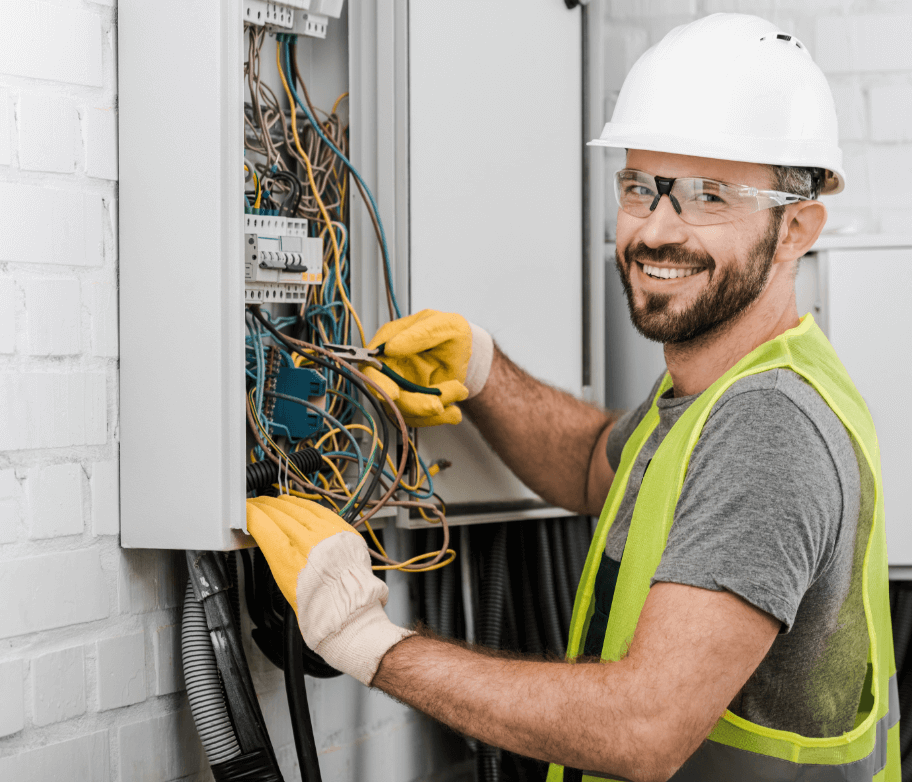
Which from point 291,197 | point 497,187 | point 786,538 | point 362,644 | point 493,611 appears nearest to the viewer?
point 786,538

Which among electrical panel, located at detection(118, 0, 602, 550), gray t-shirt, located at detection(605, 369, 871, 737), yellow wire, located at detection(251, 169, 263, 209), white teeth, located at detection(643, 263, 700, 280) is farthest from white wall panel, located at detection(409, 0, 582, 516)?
gray t-shirt, located at detection(605, 369, 871, 737)

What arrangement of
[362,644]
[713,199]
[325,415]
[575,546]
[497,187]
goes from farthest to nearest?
[575,546] < [497,187] < [325,415] < [713,199] < [362,644]

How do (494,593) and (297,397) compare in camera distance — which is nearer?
(297,397)

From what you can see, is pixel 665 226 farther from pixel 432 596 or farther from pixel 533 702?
pixel 432 596

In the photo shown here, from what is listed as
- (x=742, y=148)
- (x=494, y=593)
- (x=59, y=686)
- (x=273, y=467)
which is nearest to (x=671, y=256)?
(x=742, y=148)

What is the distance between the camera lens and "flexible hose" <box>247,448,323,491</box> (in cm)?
125

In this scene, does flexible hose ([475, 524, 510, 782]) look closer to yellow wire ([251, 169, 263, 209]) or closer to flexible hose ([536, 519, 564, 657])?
flexible hose ([536, 519, 564, 657])

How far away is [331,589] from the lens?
114 centimetres

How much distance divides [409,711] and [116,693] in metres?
0.66

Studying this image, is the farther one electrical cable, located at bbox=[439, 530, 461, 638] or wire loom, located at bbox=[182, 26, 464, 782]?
electrical cable, located at bbox=[439, 530, 461, 638]

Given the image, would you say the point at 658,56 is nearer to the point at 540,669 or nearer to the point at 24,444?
the point at 540,669

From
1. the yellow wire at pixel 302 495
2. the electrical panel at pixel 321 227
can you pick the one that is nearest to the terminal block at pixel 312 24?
the electrical panel at pixel 321 227

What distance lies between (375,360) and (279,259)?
0.20 metres

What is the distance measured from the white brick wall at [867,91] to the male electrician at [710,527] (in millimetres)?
542
